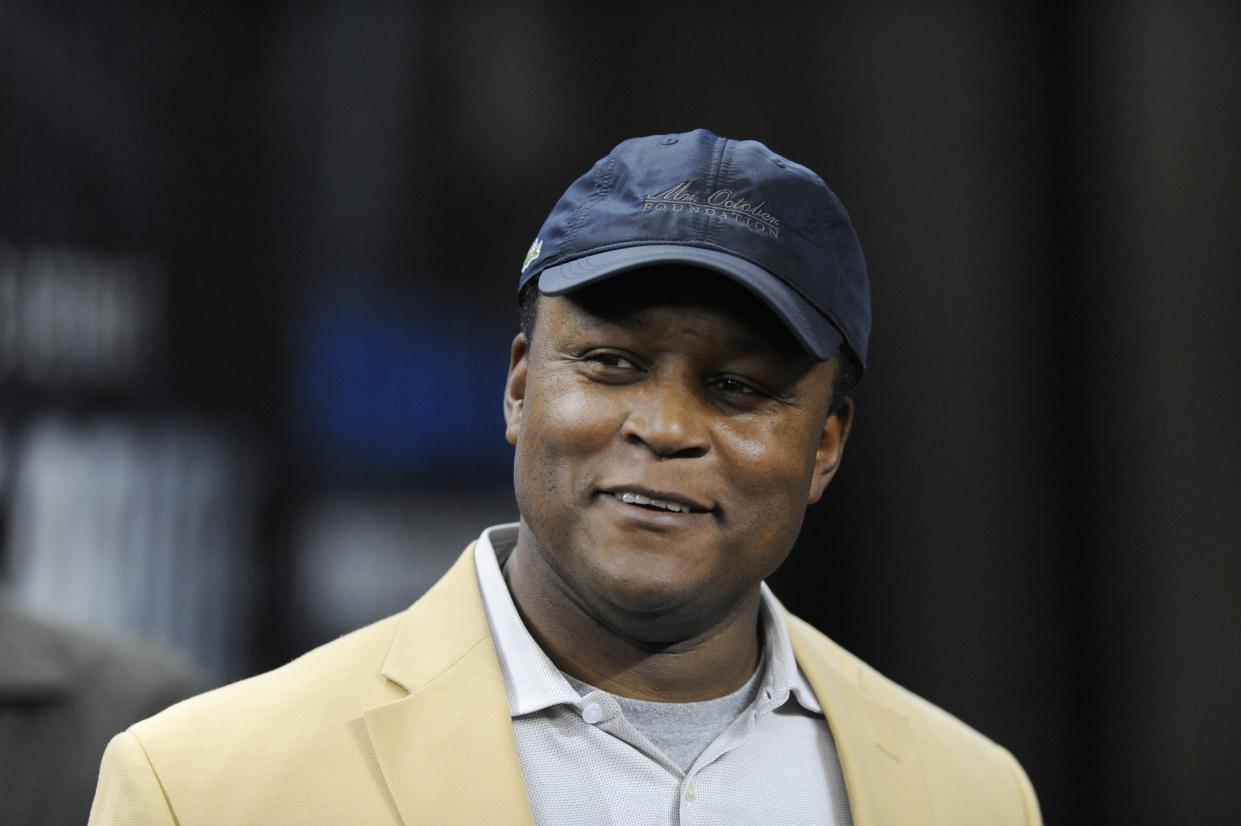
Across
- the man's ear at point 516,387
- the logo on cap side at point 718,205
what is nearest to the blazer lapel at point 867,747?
the man's ear at point 516,387

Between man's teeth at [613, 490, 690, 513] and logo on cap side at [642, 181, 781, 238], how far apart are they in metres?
0.37

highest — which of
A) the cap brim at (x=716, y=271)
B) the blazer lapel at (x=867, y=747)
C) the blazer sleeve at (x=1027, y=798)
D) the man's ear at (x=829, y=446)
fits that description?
the cap brim at (x=716, y=271)

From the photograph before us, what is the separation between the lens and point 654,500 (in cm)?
169

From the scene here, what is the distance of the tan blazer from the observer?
1.59 metres

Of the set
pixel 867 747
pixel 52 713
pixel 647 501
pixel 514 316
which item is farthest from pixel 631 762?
pixel 514 316

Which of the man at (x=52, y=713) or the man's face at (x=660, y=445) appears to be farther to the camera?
the man at (x=52, y=713)

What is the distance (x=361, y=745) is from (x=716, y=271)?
29.0 inches

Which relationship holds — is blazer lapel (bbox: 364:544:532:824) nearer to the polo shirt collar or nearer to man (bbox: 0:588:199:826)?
the polo shirt collar

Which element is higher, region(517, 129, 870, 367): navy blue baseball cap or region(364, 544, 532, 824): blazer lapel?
region(517, 129, 870, 367): navy blue baseball cap

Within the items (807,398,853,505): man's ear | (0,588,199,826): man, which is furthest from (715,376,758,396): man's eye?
(0,588,199,826): man

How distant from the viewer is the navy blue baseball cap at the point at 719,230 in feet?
5.55

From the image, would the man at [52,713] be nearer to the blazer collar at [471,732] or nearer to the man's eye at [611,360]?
the blazer collar at [471,732]

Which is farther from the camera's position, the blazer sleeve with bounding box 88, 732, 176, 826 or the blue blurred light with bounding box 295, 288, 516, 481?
the blue blurred light with bounding box 295, 288, 516, 481

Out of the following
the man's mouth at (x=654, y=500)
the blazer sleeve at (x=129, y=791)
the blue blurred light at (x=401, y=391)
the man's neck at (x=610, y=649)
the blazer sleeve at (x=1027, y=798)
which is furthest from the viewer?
the blue blurred light at (x=401, y=391)
